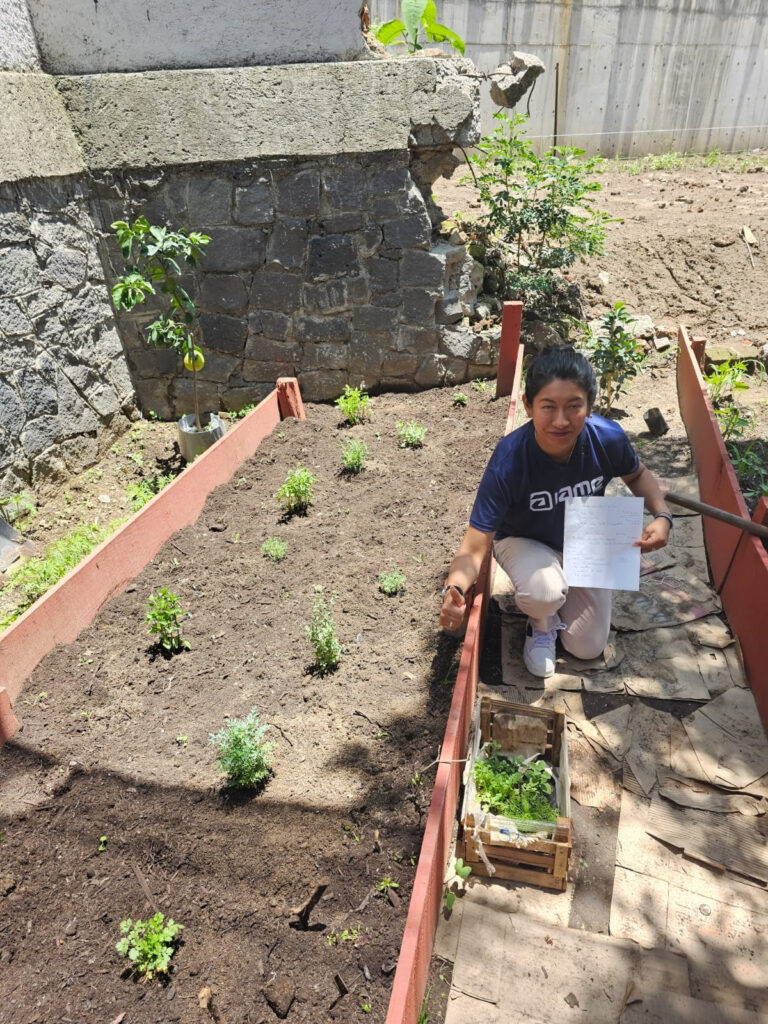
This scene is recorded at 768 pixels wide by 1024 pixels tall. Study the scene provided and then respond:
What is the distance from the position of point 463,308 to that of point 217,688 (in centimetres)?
Answer: 410

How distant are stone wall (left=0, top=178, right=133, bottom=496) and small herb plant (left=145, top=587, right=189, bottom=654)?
2127 mm

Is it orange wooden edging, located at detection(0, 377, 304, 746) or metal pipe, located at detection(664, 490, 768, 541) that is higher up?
metal pipe, located at detection(664, 490, 768, 541)

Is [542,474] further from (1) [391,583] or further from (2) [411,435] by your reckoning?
(2) [411,435]

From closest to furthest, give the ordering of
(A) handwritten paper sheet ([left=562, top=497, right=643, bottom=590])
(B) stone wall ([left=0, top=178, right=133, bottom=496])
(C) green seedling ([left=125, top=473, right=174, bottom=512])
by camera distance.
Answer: (A) handwritten paper sheet ([left=562, top=497, right=643, bottom=590]) < (B) stone wall ([left=0, top=178, right=133, bottom=496]) < (C) green seedling ([left=125, top=473, right=174, bottom=512])

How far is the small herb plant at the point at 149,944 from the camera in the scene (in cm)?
195

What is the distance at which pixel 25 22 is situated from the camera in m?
4.43

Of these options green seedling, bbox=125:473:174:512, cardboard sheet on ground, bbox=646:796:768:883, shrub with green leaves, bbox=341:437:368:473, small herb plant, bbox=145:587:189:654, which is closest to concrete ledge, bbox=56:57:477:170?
shrub with green leaves, bbox=341:437:368:473

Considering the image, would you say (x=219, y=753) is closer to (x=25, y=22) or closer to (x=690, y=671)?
(x=690, y=671)

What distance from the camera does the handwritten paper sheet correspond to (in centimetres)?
265

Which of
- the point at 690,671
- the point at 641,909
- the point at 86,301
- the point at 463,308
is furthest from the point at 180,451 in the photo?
the point at 641,909

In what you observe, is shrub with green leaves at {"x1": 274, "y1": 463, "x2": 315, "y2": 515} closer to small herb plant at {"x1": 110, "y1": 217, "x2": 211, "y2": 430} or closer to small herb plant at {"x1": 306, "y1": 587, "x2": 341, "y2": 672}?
small herb plant at {"x1": 306, "y1": 587, "x2": 341, "y2": 672}

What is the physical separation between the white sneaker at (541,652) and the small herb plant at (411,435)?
2.18m

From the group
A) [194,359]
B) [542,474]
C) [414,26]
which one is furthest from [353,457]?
[414,26]

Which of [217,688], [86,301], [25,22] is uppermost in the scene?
[25,22]
